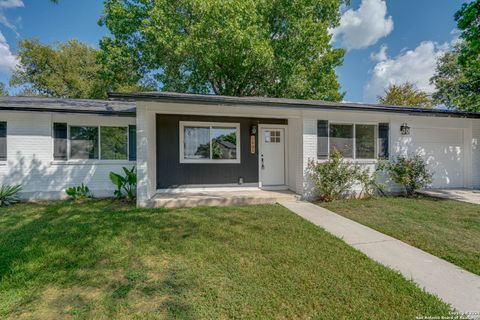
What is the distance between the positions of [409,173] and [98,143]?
10242mm

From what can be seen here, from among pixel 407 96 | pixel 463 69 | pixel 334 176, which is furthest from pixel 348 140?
pixel 407 96

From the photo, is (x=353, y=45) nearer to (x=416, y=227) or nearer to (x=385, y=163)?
(x=385, y=163)

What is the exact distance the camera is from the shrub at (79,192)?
672 cm

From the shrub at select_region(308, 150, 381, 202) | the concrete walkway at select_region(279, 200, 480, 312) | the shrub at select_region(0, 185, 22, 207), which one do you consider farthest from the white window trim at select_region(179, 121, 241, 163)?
the shrub at select_region(0, 185, 22, 207)

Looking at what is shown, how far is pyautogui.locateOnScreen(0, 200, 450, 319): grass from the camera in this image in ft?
7.26

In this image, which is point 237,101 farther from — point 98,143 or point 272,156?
point 98,143

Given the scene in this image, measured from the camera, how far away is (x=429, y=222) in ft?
15.8

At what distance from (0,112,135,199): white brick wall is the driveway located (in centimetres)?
1083

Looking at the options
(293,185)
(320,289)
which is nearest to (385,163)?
(293,185)

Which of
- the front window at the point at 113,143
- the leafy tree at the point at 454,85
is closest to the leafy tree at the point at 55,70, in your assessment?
the front window at the point at 113,143

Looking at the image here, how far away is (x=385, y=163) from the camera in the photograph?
24.6ft

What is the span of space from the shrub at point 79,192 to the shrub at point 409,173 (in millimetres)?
9588

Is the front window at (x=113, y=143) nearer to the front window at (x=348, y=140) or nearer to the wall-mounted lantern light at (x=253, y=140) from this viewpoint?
the wall-mounted lantern light at (x=253, y=140)

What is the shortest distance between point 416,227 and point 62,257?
6406 millimetres
